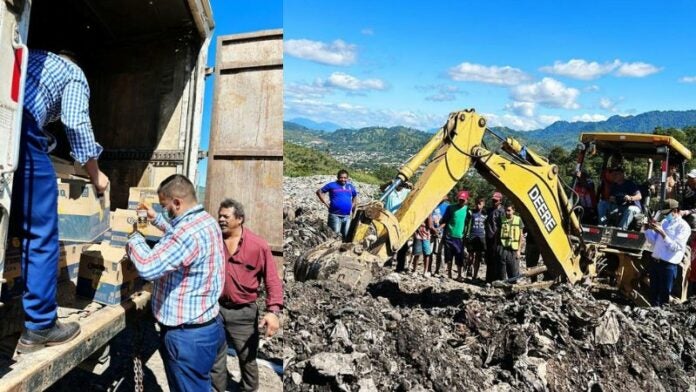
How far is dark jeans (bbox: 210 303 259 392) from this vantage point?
3869 mm

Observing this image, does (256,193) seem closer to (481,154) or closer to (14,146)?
(481,154)

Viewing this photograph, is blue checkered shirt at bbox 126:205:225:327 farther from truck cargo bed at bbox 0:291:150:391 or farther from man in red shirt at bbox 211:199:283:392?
man in red shirt at bbox 211:199:283:392

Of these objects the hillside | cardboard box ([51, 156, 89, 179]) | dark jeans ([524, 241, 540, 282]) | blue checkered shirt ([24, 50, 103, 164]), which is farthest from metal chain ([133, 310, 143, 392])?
the hillside

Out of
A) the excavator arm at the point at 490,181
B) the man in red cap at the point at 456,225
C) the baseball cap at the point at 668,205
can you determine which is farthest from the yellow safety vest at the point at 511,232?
the baseball cap at the point at 668,205

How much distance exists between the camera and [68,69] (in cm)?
275

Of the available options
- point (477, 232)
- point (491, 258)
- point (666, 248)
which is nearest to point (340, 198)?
point (477, 232)

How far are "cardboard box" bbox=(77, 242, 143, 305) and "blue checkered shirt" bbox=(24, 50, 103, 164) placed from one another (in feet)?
2.48

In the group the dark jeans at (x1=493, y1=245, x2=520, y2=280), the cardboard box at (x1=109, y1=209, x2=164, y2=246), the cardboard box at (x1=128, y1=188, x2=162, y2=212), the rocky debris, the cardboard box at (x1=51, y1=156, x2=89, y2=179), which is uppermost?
the cardboard box at (x1=51, y1=156, x2=89, y2=179)

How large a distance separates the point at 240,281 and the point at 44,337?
149 cm

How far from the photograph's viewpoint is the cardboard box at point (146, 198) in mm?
4004

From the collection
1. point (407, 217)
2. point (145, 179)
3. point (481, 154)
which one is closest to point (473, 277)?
point (481, 154)

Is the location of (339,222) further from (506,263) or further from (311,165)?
(311,165)

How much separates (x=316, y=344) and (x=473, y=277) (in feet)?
17.7

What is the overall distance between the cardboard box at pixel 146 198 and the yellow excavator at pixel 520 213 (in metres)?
1.42
